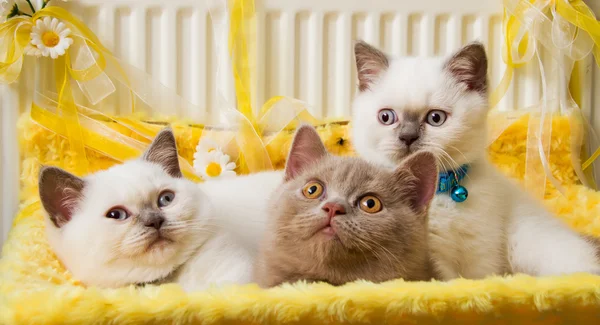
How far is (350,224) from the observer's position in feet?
2.59

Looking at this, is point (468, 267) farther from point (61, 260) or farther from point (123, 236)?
point (61, 260)

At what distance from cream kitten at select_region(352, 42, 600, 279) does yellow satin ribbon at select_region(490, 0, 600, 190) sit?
0.51m

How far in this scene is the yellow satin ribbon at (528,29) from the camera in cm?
159

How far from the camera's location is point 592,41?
5.42 ft

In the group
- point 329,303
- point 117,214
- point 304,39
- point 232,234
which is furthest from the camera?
point 304,39

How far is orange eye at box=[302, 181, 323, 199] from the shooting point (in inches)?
34.2

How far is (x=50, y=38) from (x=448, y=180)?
113 cm

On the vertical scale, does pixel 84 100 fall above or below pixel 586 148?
above

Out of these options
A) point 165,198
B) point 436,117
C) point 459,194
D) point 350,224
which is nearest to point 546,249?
point 459,194

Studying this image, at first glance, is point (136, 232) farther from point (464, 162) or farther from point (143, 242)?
point (464, 162)

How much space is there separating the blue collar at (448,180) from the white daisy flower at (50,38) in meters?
1.07

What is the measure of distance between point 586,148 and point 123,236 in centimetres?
144

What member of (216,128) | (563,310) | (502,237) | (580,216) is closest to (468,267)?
(502,237)

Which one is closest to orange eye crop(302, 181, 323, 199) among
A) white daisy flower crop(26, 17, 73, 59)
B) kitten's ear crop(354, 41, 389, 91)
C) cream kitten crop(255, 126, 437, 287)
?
cream kitten crop(255, 126, 437, 287)
